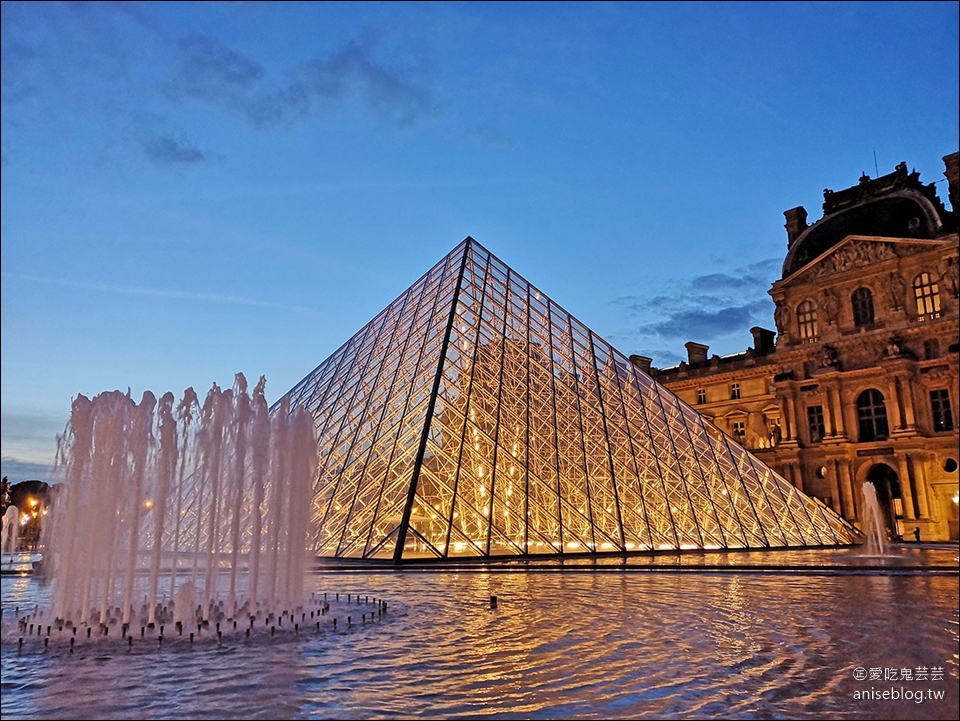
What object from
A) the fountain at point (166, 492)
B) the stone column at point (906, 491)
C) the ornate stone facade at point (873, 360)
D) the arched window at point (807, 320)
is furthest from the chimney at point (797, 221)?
the fountain at point (166, 492)

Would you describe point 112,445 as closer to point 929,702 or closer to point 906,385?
point 929,702

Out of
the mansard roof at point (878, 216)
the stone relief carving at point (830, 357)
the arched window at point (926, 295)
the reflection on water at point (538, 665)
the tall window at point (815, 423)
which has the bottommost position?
the reflection on water at point (538, 665)

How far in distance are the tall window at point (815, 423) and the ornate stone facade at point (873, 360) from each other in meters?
0.05

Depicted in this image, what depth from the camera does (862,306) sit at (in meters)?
37.1

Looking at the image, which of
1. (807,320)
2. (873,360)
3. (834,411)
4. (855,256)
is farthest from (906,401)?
(855,256)

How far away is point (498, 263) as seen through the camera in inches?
1118

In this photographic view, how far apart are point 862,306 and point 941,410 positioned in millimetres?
6297

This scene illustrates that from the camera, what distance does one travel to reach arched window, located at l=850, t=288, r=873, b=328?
3681 centimetres

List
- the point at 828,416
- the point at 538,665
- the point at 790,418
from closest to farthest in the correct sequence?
the point at 538,665 → the point at 828,416 → the point at 790,418

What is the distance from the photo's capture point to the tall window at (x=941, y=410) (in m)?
33.8

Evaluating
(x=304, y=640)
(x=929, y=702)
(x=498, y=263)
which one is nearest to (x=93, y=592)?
(x=304, y=640)

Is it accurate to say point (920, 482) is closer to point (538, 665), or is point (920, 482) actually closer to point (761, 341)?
point (761, 341)

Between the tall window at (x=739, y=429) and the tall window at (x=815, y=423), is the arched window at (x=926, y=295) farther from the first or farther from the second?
the tall window at (x=739, y=429)

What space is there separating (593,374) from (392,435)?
7724 mm
